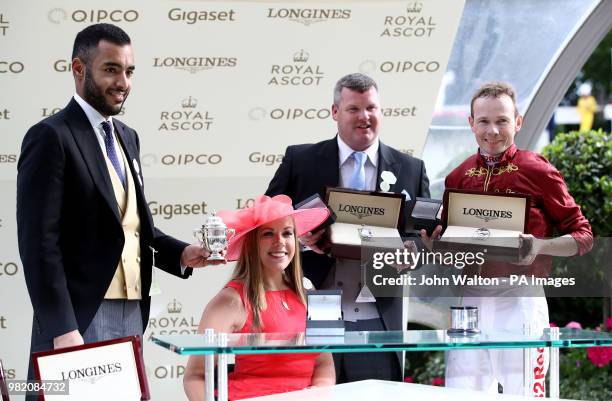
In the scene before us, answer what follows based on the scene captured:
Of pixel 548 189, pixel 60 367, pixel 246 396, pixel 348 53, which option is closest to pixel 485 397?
pixel 246 396

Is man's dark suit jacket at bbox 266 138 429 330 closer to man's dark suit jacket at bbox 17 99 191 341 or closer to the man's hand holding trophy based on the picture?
the man's hand holding trophy

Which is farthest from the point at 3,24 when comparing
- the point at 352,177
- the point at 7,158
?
the point at 352,177

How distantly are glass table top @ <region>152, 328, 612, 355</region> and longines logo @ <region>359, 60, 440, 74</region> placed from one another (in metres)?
3.11

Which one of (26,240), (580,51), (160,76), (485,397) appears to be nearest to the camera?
(485,397)

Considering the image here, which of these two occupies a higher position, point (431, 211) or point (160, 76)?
point (160, 76)

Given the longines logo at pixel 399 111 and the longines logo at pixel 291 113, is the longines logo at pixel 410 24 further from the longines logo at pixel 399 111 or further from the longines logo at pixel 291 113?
the longines logo at pixel 291 113

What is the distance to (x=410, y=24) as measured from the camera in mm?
6672

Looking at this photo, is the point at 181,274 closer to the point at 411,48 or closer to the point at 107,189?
the point at 107,189

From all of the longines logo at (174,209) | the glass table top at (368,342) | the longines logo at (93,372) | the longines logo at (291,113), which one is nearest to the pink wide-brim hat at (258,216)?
the glass table top at (368,342)

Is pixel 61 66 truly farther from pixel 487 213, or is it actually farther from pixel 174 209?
pixel 487 213

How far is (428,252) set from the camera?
189 inches

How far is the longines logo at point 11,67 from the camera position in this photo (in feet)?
20.5

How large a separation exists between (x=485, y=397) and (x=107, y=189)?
1.74m

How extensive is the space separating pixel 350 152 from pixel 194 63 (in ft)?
5.36
